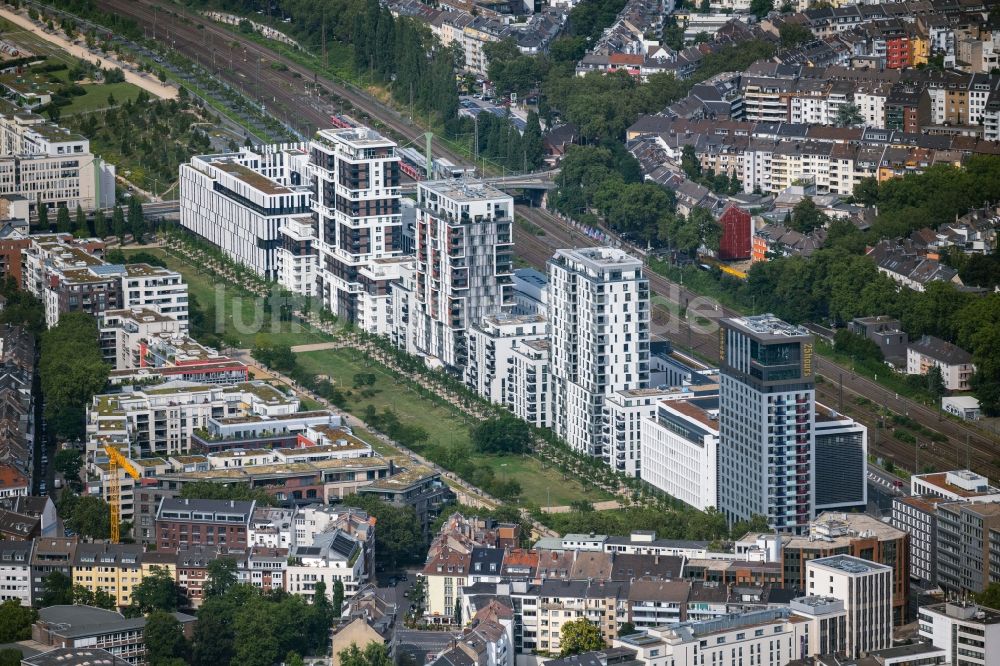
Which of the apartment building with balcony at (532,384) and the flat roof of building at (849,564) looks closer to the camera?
the flat roof of building at (849,564)

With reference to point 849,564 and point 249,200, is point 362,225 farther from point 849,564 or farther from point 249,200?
point 849,564

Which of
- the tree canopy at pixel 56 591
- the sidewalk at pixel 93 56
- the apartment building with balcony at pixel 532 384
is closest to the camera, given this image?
the tree canopy at pixel 56 591

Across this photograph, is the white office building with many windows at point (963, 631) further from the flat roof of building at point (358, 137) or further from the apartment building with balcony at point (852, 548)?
the flat roof of building at point (358, 137)

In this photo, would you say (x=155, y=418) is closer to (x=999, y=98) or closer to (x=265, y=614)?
(x=265, y=614)

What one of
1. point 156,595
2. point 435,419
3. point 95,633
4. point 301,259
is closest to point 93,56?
point 301,259

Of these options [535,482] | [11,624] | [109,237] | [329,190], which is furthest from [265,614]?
[109,237]

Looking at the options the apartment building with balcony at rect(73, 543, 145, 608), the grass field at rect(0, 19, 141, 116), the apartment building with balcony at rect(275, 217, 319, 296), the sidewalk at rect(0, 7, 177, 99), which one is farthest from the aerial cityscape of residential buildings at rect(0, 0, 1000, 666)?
the grass field at rect(0, 19, 141, 116)

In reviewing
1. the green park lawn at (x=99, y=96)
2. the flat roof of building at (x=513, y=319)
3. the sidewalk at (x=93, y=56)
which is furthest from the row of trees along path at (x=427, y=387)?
the sidewalk at (x=93, y=56)
